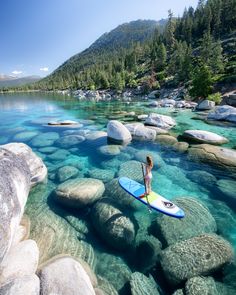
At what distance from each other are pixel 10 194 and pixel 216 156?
473 inches

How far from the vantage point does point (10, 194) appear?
17.8ft

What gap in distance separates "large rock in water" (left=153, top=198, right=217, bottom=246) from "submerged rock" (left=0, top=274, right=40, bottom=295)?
4109 mm

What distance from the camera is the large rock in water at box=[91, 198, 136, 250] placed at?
700 cm

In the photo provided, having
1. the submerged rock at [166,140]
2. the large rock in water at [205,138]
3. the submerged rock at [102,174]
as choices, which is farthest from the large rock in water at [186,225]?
the submerged rock at [166,140]

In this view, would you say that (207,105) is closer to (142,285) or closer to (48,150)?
(48,150)

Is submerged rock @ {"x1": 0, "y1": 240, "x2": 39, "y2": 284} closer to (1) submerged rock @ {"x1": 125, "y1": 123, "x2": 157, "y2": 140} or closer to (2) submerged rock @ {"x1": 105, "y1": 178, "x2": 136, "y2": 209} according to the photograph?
(2) submerged rock @ {"x1": 105, "y1": 178, "x2": 136, "y2": 209}

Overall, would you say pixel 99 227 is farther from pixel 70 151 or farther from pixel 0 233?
pixel 70 151

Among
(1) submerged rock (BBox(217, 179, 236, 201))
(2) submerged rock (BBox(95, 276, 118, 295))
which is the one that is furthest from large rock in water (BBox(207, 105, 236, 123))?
(2) submerged rock (BBox(95, 276, 118, 295))

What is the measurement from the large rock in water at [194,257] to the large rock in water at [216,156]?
21.8 feet

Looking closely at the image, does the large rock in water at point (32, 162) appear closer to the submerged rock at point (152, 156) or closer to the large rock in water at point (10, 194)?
the large rock in water at point (10, 194)

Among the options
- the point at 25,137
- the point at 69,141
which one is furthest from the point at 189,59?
the point at 25,137

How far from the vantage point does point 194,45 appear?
318 feet

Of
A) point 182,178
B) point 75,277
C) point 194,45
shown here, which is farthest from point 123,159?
point 194,45

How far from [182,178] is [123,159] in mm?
4158
